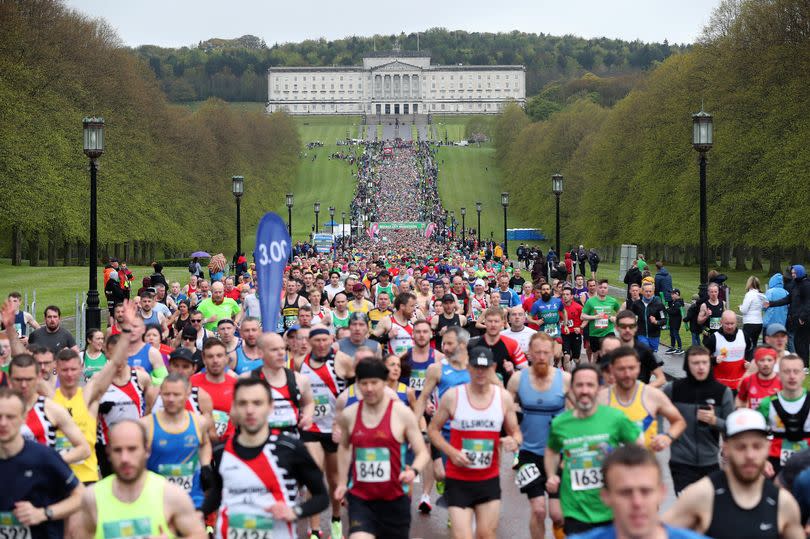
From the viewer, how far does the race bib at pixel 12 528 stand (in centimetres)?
717

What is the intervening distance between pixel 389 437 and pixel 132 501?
7.18ft

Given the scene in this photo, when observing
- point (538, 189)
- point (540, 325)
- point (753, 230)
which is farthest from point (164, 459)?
point (538, 189)

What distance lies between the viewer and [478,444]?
900 cm

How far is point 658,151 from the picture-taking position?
6169cm

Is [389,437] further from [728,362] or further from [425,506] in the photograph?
[728,362]

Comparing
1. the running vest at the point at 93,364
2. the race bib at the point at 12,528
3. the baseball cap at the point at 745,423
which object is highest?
the baseball cap at the point at 745,423

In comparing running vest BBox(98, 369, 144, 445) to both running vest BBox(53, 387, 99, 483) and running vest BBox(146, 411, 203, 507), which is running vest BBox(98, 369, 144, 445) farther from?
running vest BBox(146, 411, 203, 507)

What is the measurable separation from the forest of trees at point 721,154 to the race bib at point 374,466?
38.0 metres

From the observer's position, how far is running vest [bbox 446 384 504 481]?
8984mm

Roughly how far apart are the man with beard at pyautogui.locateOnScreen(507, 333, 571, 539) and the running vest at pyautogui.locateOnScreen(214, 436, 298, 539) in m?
2.89

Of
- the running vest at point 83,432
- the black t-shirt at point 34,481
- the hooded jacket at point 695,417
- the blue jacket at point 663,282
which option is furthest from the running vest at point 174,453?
the blue jacket at point 663,282

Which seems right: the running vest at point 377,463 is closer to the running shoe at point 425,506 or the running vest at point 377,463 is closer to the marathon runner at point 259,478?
the marathon runner at point 259,478

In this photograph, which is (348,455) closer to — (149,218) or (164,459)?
(164,459)

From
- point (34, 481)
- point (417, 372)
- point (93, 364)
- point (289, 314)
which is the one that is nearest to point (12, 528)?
point (34, 481)
